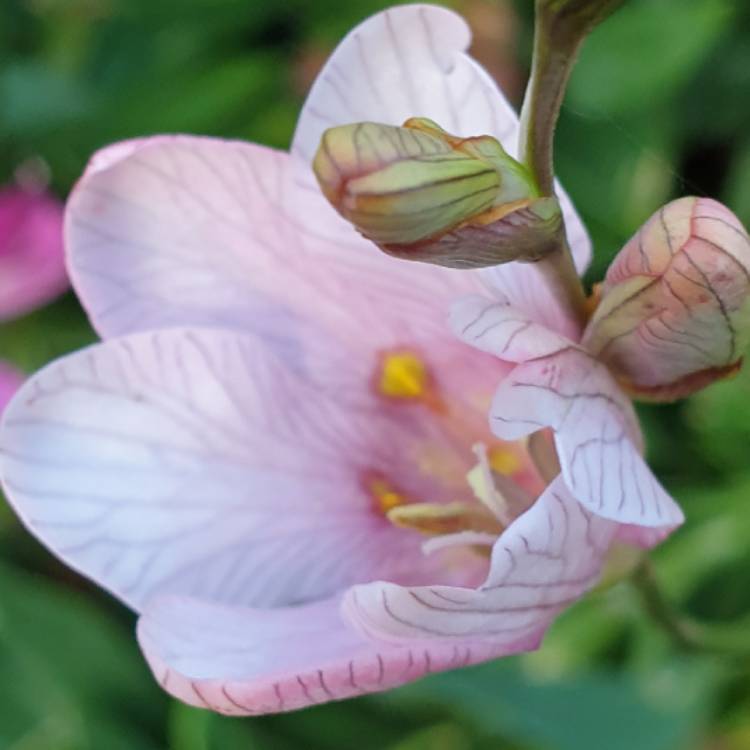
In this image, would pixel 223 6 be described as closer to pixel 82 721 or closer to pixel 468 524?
pixel 82 721

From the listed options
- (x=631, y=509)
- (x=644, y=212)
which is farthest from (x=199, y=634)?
(x=644, y=212)

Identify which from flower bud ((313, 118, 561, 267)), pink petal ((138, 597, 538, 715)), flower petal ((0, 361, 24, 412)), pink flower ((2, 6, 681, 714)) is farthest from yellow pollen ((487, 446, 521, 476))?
flower petal ((0, 361, 24, 412))

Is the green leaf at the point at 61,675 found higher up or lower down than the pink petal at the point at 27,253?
lower down

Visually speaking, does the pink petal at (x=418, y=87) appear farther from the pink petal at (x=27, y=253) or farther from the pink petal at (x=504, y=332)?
the pink petal at (x=27, y=253)

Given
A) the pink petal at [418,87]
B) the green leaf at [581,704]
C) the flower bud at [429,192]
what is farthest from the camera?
the green leaf at [581,704]

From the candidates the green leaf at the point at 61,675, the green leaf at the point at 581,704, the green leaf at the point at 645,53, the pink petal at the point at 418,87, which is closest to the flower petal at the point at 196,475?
the pink petal at the point at 418,87

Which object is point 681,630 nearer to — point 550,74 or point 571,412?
point 571,412

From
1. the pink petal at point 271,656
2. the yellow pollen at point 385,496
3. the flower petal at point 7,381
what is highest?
the pink petal at point 271,656

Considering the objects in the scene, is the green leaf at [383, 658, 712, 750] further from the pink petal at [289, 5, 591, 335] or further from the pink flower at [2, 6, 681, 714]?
the pink petal at [289, 5, 591, 335]
